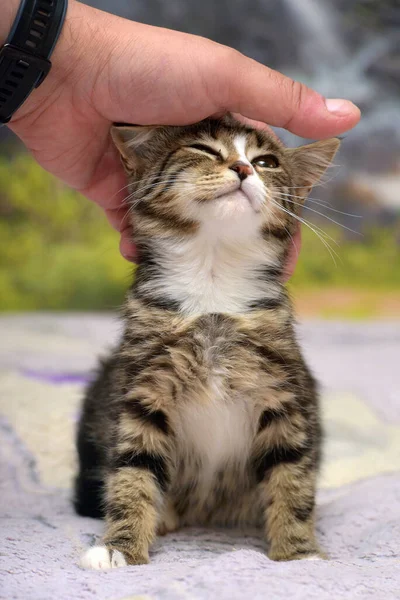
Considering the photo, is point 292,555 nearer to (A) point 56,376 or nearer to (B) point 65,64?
(B) point 65,64

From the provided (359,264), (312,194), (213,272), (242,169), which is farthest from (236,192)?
(359,264)

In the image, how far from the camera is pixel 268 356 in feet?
4.45

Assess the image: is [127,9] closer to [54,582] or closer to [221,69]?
[221,69]

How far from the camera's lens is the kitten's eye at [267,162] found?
4.94 feet

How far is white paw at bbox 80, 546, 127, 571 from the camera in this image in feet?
3.84

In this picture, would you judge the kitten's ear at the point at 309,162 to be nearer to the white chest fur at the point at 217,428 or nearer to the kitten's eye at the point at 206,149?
the kitten's eye at the point at 206,149

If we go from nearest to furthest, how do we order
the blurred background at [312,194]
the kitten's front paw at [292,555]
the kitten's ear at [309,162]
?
the kitten's front paw at [292,555]
the kitten's ear at [309,162]
the blurred background at [312,194]

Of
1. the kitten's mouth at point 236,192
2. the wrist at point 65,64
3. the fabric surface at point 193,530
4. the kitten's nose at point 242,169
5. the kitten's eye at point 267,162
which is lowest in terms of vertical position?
the fabric surface at point 193,530

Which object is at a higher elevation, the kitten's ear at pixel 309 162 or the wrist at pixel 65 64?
the wrist at pixel 65 64

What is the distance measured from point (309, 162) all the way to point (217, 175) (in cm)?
35

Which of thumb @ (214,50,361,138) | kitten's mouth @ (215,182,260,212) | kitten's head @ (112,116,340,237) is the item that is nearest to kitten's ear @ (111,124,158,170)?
kitten's head @ (112,116,340,237)

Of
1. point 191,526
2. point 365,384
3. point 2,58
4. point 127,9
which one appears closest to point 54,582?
point 191,526

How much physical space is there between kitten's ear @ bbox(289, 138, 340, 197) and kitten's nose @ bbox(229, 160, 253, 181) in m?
0.25

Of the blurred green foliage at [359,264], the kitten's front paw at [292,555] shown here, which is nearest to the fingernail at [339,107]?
the kitten's front paw at [292,555]
